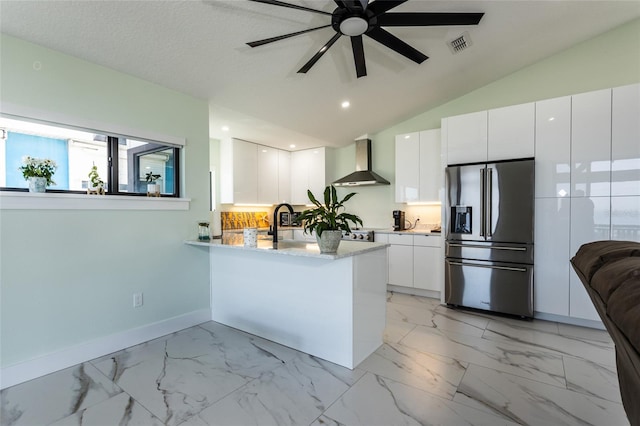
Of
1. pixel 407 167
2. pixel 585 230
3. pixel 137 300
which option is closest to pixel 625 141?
pixel 585 230

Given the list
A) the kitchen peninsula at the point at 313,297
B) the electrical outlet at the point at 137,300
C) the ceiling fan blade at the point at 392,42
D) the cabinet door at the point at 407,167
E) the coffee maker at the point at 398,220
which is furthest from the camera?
the coffee maker at the point at 398,220

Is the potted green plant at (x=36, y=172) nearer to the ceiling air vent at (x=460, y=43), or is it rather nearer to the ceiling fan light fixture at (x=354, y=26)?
the ceiling fan light fixture at (x=354, y=26)

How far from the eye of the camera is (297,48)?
2.70m

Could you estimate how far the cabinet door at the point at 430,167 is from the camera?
14.4 feet

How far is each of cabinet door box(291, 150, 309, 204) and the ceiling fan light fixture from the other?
150 inches

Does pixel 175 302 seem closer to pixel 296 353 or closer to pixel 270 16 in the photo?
pixel 296 353

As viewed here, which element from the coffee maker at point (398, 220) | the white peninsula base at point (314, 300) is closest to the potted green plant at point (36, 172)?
the white peninsula base at point (314, 300)

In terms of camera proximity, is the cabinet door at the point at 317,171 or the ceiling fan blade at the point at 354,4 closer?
the ceiling fan blade at the point at 354,4

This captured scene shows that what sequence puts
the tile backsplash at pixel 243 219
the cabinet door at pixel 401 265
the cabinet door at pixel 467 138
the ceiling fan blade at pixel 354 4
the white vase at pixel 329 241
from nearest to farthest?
the ceiling fan blade at pixel 354 4, the white vase at pixel 329 241, the cabinet door at pixel 467 138, the cabinet door at pixel 401 265, the tile backsplash at pixel 243 219

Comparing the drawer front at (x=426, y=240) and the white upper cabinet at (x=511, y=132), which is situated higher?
the white upper cabinet at (x=511, y=132)

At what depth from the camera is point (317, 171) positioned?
224 inches

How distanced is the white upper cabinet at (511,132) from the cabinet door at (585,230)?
2.49 feet

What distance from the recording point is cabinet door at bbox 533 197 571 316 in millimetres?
3209

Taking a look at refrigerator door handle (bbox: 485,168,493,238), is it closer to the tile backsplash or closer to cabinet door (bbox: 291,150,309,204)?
cabinet door (bbox: 291,150,309,204)
